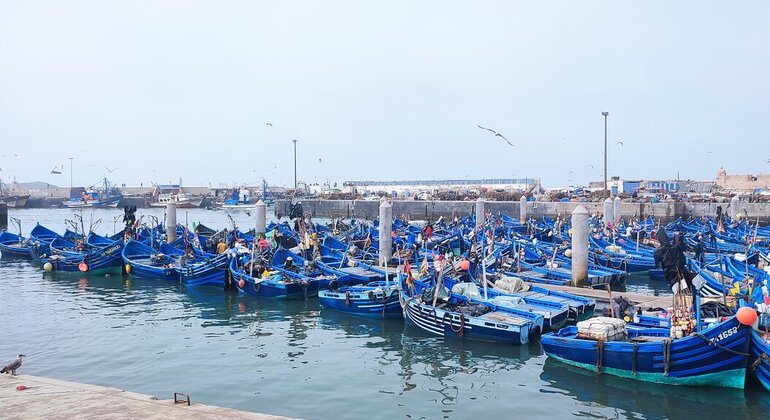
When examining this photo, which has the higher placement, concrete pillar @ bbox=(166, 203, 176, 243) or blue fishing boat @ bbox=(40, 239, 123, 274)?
concrete pillar @ bbox=(166, 203, 176, 243)

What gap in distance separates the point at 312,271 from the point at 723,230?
2858cm

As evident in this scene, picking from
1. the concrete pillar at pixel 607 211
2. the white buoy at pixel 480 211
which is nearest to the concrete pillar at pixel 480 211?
the white buoy at pixel 480 211

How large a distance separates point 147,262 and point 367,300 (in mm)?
16390

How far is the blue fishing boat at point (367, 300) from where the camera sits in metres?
22.5

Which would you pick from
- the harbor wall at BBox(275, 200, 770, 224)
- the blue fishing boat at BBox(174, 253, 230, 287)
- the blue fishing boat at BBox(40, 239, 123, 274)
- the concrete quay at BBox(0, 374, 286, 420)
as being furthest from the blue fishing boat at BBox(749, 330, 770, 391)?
the harbor wall at BBox(275, 200, 770, 224)

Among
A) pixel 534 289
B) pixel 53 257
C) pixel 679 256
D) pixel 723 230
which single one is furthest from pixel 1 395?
pixel 723 230

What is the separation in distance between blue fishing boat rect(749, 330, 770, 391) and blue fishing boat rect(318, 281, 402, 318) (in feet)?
35.7

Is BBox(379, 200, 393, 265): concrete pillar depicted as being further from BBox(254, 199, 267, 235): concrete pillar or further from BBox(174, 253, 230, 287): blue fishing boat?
BBox(254, 199, 267, 235): concrete pillar

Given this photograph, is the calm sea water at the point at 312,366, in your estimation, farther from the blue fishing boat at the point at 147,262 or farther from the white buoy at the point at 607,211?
the white buoy at the point at 607,211

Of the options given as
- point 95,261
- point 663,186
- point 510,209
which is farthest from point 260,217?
point 663,186

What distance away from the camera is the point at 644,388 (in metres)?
15.1

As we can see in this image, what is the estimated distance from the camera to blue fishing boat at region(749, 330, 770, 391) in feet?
45.3

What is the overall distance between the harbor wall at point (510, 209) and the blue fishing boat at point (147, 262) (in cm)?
2753

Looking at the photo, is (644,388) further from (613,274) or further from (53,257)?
(53,257)
